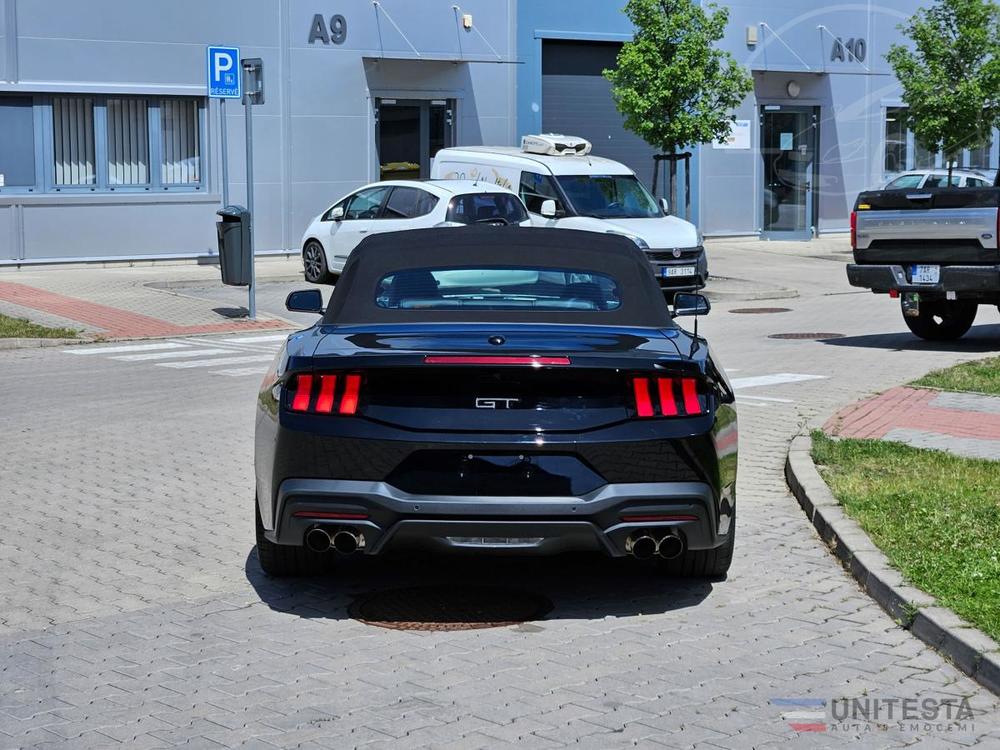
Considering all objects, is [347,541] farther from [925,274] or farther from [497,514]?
[925,274]

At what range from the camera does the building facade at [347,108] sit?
82.4 feet

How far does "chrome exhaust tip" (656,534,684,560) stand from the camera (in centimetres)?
644

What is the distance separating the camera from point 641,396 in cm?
636

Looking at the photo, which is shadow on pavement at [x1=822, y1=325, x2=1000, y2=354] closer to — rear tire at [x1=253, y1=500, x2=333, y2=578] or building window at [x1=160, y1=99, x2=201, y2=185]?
rear tire at [x1=253, y1=500, x2=333, y2=578]

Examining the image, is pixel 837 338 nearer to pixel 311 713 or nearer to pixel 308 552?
pixel 308 552

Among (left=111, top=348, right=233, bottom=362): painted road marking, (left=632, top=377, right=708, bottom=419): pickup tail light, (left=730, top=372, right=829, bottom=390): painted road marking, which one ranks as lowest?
(left=111, top=348, right=233, bottom=362): painted road marking

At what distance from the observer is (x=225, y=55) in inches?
837

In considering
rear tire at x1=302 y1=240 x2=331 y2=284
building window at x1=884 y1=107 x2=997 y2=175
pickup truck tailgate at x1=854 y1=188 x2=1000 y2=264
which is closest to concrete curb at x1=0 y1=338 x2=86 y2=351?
rear tire at x1=302 y1=240 x2=331 y2=284

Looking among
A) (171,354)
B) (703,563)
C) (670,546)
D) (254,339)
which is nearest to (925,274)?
(254,339)

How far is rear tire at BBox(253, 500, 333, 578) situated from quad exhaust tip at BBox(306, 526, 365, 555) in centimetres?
53

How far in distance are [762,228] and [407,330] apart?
94.6 ft

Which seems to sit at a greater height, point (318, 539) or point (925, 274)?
point (925, 274)

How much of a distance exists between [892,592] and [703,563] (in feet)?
2.88

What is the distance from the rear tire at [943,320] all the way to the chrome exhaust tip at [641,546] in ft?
38.9
